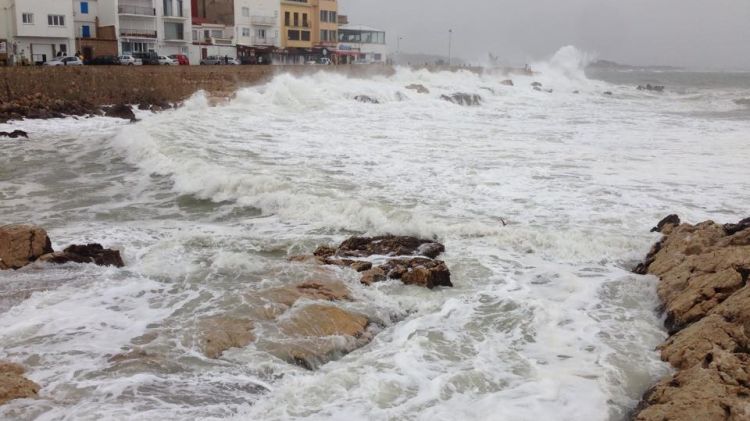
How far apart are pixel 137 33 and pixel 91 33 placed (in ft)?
10.4

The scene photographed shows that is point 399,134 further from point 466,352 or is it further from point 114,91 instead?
point 466,352

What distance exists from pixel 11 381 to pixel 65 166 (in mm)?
13502

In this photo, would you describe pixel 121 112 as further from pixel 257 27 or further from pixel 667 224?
pixel 257 27

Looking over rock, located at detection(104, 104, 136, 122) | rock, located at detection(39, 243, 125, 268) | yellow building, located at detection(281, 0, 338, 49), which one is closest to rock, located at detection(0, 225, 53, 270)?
rock, located at detection(39, 243, 125, 268)

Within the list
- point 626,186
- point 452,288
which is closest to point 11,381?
point 452,288

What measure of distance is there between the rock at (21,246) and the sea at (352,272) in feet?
1.15

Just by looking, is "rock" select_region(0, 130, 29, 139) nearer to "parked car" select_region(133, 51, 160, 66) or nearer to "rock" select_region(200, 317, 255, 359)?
"parked car" select_region(133, 51, 160, 66)

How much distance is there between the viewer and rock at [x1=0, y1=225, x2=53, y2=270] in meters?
8.96

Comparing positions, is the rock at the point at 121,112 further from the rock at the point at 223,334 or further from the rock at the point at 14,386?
the rock at the point at 14,386

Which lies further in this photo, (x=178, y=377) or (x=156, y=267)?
(x=156, y=267)

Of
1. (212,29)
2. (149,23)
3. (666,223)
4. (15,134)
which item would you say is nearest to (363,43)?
(212,29)

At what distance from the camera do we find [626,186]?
48.2 ft

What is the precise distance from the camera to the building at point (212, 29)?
52.9 metres

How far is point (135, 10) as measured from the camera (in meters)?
47.4
